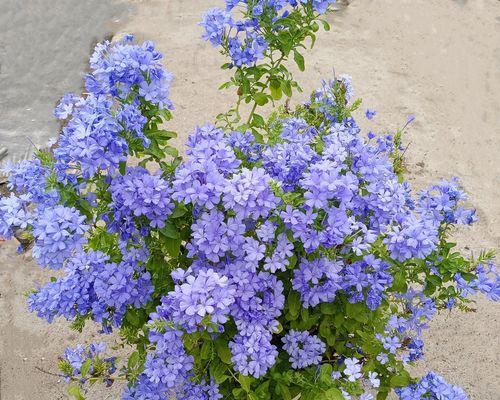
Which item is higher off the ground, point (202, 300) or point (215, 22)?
point (215, 22)

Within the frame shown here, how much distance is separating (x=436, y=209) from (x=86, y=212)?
1.19 meters

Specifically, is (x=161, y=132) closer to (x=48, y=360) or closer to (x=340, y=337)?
(x=340, y=337)

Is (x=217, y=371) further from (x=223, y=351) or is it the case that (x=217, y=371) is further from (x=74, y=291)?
(x=74, y=291)

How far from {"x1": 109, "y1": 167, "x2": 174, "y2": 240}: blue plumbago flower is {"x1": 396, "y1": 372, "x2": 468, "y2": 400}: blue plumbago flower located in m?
1.08

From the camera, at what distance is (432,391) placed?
220 cm

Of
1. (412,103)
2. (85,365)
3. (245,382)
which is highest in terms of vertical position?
(245,382)

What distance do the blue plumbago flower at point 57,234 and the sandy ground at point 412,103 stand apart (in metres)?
1.69

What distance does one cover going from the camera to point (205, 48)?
231 inches

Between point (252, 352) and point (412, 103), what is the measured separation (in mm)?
3951

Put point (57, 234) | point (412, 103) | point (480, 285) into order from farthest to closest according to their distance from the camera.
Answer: point (412, 103)
point (480, 285)
point (57, 234)

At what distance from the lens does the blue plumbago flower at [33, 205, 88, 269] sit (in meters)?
1.76

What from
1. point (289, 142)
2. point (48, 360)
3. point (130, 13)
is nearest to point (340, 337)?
point (289, 142)

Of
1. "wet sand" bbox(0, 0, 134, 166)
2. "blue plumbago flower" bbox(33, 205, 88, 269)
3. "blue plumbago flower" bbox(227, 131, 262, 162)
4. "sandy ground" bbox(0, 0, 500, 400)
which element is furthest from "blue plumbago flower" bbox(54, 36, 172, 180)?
"wet sand" bbox(0, 0, 134, 166)

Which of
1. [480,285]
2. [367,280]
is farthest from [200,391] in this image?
[480,285]
